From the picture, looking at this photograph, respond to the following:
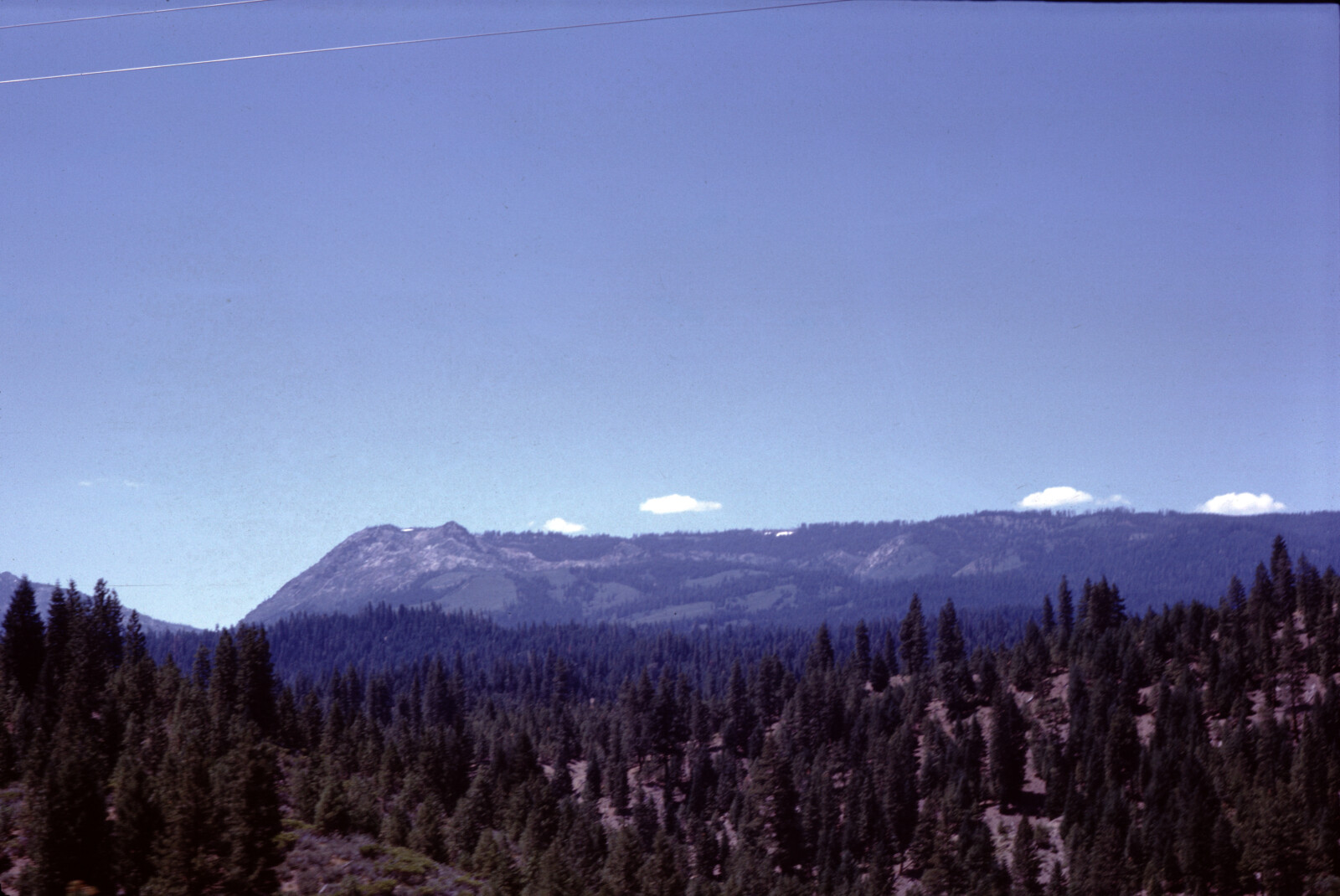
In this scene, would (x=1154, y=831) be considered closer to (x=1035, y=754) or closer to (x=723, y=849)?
(x=1035, y=754)

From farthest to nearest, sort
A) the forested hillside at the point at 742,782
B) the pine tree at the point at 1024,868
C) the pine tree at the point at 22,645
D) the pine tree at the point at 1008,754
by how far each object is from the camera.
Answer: the pine tree at the point at 1008,754 → the pine tree at the point at 1024,868 → the pine tree at the point at 22,645 → the forested hillside at the point at 742,782

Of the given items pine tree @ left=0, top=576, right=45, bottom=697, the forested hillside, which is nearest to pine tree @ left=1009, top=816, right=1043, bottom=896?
the forested hillside

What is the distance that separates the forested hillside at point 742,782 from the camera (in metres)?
64.8

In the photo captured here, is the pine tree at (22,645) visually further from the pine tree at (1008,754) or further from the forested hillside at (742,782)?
the pine tree at (1008,754)

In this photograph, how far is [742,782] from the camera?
182875 mm

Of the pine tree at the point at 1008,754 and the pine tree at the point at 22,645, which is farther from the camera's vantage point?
the pine tree at the point at 1008,754

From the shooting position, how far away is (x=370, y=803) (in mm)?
101125

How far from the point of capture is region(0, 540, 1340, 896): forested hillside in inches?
2549

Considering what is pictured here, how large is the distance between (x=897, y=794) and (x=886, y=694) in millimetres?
40031

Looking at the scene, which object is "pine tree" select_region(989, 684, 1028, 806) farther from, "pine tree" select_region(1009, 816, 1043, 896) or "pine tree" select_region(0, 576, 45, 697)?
"pine tree" select_region(0, 576, 45, 697)

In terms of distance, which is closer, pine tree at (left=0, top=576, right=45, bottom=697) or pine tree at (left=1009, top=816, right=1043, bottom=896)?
pine tree at (left=0, top=576, right=45, bottom=697)

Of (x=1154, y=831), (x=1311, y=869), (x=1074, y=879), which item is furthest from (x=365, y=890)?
(x=1311, y=869)

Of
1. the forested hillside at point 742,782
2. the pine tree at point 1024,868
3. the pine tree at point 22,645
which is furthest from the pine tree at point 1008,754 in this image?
the pine tree at point 22,645

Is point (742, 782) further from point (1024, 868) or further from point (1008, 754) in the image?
point (1024, 868)
